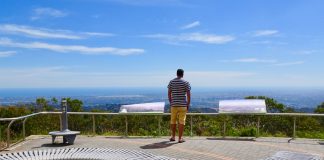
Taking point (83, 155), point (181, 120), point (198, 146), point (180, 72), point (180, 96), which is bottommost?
point (198, 146)

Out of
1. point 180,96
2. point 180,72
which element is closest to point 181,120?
point 180,96

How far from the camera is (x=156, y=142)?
33.3 feet

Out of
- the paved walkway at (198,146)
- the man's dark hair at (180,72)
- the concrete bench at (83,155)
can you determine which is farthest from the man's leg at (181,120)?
the concrete bench at (83,155)

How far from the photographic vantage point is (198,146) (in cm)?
946

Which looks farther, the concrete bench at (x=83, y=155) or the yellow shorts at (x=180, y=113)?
the yellow shorts at (x=180, y=113)

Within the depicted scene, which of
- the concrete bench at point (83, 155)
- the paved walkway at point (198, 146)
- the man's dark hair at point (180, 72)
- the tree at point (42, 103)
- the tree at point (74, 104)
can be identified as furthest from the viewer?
the tree at point (74, 104)

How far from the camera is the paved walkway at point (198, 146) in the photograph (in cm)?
852

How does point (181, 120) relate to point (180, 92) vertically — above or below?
below

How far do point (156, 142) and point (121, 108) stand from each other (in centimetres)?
201

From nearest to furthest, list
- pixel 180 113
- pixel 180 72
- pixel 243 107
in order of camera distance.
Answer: pixel 180 72 < pixel 180 113 < pixel 243 107

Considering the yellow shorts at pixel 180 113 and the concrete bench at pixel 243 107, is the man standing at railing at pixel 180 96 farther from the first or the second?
the concrete bench at pixel 243 107

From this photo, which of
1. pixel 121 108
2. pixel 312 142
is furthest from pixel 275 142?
pixel 121 108

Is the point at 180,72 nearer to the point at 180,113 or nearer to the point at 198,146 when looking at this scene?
the point at 180,113

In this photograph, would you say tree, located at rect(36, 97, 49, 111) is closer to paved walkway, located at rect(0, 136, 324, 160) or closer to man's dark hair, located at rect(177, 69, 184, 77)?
paved walkway, located at rect(0, 136, 324, 160)
